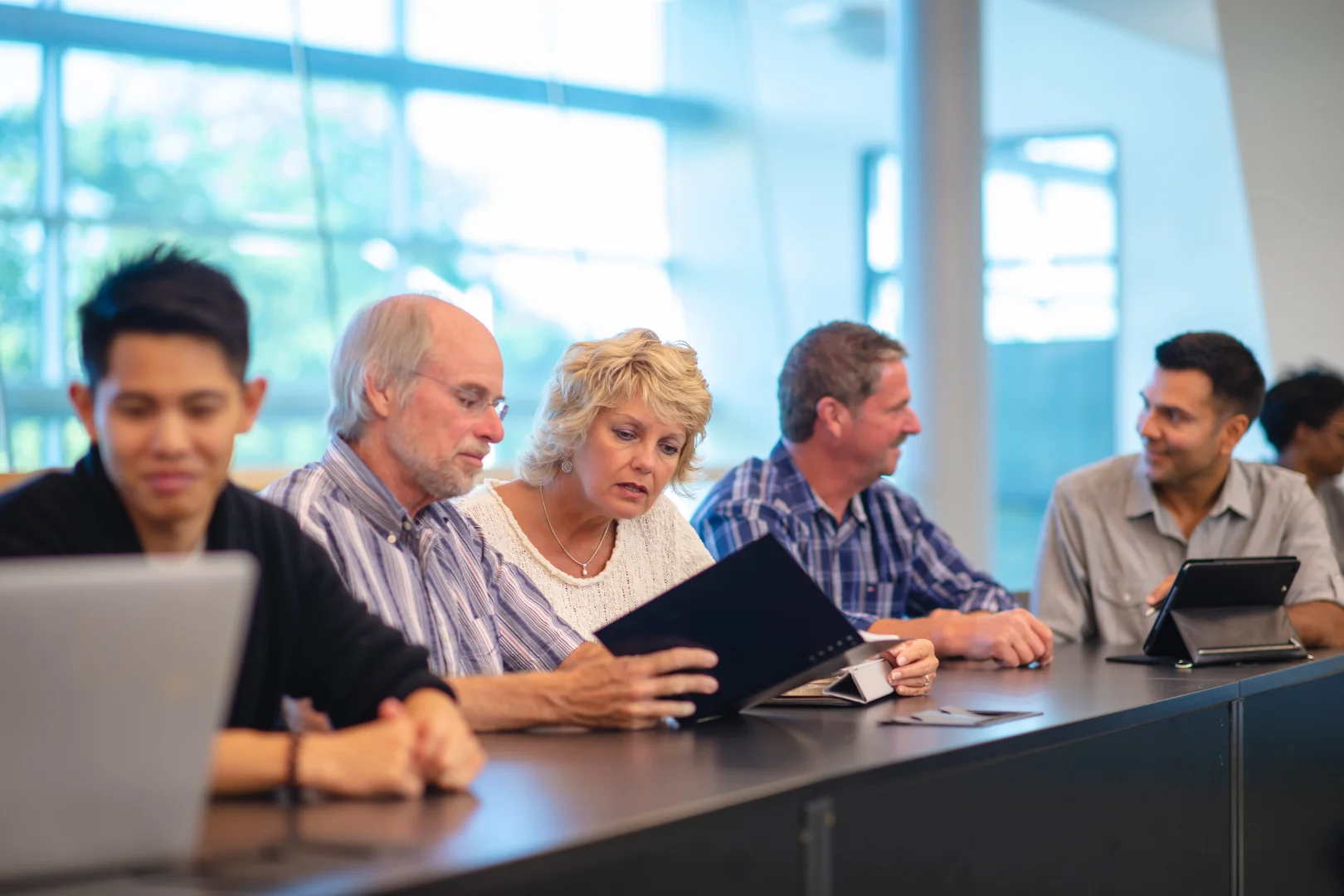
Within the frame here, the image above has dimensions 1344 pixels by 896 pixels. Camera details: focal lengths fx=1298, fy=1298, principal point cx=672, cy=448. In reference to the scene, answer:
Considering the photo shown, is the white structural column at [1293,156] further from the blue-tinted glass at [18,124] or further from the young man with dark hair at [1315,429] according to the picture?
the blue-tinted glass at [18,124]

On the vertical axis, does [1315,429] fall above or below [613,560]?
above

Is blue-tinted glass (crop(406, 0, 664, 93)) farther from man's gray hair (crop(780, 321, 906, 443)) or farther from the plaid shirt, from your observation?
the plaid shirt

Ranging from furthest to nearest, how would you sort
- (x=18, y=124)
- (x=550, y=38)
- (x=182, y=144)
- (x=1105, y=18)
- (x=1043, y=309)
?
(x=1043, y=309) < (x=550, y=38) < (x=1105, y=18) < (x=182, y=144) < (x=18, y=124)

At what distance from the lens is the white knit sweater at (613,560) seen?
2221mm

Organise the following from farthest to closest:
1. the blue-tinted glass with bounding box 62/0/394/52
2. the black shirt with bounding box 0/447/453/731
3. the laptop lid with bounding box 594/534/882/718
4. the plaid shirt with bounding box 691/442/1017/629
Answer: the blue-tinted glass with bounding box 62/0/394/52 < the plaid shirt with bounding box 691/442/1017/629 < the laptop lid with bounding box 594/534/882/718 < the black shirt with bounding box 0/447/453/731

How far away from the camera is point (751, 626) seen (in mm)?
1615

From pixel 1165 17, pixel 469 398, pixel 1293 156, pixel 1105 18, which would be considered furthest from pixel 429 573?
pixel 1165 17

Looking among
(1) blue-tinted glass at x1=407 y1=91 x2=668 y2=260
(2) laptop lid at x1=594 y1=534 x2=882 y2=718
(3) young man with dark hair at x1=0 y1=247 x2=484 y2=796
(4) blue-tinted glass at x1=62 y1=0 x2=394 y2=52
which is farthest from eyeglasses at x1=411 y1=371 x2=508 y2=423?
Answer: (1) blue-tinted glass at x1=407 y1=91 x2=668 y2=260

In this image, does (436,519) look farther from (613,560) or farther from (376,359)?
(613,560)

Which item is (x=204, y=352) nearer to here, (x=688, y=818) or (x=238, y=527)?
(x=238, y=527)

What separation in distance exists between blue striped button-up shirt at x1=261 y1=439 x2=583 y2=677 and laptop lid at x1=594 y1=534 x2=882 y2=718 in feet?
0.93

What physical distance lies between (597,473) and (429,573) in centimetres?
45

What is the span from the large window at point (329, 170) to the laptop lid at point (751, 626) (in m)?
3.64

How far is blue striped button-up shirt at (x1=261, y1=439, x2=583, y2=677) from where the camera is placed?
5.55 ft
